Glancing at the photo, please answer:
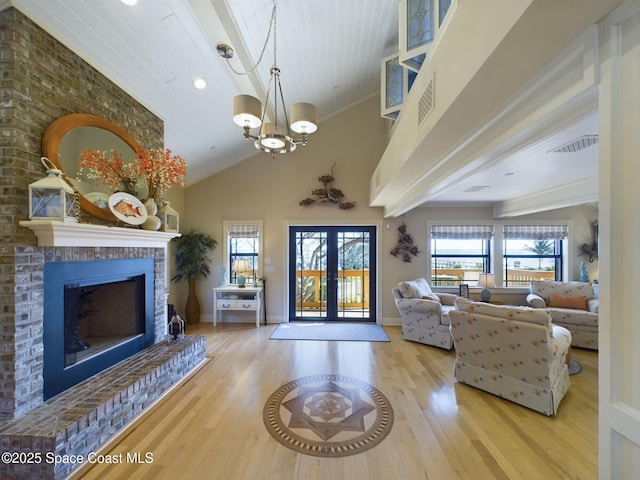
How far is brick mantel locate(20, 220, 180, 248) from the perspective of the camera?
199 centimetres

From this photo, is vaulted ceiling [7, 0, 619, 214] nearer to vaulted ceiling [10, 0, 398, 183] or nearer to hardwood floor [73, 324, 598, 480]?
vaulted ceiling [10, 0, 398, 183]

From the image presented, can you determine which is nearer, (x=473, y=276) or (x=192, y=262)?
(x=192, y=262)

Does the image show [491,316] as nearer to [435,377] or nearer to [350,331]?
[435,377]

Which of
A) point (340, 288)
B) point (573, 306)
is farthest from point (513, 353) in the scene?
point (340, 288)

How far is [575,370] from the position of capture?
3307 millimetres

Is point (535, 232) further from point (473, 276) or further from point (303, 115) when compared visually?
point (303, 115)

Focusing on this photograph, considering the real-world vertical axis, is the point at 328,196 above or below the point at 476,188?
above

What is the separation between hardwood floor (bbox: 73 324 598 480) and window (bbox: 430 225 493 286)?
237 cm

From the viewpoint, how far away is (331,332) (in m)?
4.89

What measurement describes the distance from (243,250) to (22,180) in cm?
375

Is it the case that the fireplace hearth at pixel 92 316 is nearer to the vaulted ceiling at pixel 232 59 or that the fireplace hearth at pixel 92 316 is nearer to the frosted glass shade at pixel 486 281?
the vaulted ceiling at pixel 232 59

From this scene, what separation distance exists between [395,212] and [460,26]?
11.8ft

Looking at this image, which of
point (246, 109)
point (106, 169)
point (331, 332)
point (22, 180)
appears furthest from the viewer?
point (331, 332)

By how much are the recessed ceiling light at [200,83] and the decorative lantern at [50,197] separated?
1.62 m
